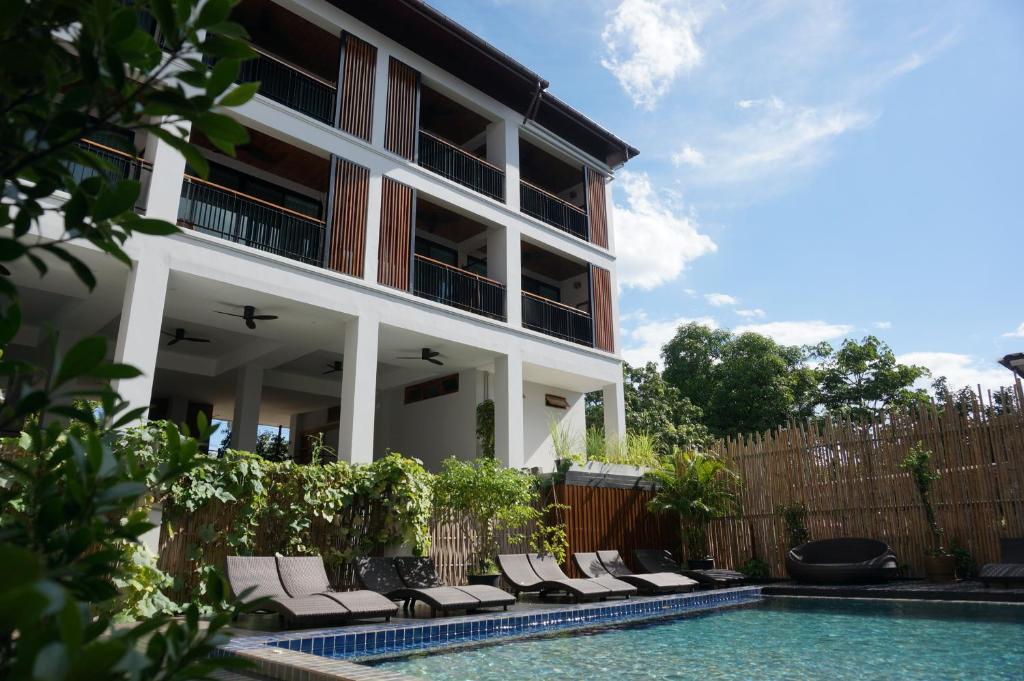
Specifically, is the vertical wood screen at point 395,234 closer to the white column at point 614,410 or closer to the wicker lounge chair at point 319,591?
the wicker lounge chair at point 319,591

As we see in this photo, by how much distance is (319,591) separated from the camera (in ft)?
25.1

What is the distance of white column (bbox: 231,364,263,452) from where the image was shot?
46.6 feet

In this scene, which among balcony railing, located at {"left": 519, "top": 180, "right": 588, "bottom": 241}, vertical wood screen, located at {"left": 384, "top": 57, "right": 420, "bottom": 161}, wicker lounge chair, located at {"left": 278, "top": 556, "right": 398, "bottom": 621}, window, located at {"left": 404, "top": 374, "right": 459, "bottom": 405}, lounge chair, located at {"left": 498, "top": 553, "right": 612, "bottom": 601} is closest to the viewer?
wicker lounge chair, located at {"left": 278, "top": 556, "right": 398, "bottom": 621}

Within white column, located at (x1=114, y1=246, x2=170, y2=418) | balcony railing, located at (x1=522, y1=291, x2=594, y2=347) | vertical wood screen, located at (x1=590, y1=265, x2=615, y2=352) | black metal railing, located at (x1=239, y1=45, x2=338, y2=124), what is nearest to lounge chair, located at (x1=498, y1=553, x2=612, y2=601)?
white column, located at (x1=114, y1=246, x2=170, y2=418)

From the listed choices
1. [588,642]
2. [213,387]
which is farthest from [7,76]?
[213,387]

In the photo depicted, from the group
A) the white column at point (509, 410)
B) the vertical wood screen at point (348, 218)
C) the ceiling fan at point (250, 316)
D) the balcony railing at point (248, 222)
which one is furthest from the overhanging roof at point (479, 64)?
the white column at point (509, 410)

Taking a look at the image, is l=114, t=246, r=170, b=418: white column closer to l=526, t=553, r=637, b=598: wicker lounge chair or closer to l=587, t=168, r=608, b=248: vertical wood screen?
l=526, t=553, r=637, b=598: wicker lounge chair

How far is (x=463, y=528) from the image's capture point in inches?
422

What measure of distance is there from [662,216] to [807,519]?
1884cm

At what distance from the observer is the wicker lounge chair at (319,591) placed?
6.91 metres

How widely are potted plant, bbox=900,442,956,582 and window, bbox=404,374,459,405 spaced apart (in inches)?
357

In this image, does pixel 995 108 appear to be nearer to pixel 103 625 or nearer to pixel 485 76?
pixel 485 76

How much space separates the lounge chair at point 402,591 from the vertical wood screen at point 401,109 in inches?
312

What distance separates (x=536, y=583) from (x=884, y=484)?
6767 millimetres
